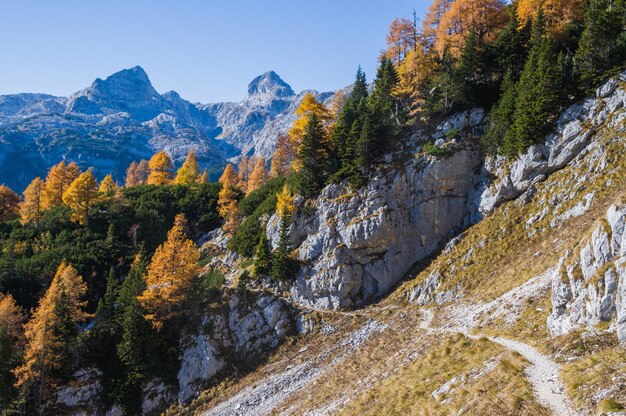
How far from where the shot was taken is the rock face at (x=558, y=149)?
36062 mm

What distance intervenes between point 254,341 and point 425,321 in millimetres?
18520

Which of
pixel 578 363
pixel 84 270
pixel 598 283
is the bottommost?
pixel 578 363

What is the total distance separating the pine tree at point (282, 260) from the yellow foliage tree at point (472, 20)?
1528 inches

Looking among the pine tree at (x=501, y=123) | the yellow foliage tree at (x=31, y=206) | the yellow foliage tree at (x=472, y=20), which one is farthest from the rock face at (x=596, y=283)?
the yellow foliage tree at (x=31, y=206)

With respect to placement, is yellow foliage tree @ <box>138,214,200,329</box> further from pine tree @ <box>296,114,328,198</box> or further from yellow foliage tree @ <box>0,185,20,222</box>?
yellow foliage tree @ <box>0,185,20,222</box>

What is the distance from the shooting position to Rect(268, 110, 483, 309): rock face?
42781 mm

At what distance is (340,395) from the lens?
88.3ft

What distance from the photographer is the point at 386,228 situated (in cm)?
4353

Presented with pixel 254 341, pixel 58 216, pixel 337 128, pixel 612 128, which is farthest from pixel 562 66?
pixel 58 216

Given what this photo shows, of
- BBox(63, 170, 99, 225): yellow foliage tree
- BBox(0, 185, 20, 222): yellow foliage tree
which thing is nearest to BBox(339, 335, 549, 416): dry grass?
BBox(63, 170, 99, 225): yellow foliage tree

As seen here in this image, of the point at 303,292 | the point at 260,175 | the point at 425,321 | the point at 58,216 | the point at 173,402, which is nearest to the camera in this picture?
the point at 425,321

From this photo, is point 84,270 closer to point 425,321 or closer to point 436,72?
point 425,321

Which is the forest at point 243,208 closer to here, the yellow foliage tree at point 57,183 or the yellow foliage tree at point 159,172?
the yellow foliage tree at point 57,183

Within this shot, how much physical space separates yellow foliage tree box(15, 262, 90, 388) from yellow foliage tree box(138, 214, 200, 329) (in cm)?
797
